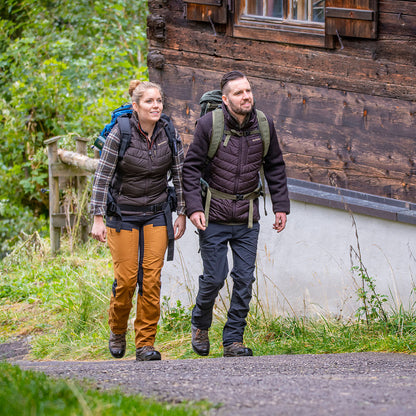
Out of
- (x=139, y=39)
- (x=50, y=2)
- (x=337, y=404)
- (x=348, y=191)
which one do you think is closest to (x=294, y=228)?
(x=348, y=191)

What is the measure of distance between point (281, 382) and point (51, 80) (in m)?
9.44

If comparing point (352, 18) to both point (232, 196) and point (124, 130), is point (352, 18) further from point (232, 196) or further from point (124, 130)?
point (124, 130)

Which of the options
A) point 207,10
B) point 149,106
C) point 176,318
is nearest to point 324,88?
point 207,10

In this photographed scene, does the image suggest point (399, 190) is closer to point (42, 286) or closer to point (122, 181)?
point (122, 181)

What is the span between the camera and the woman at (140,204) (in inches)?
206

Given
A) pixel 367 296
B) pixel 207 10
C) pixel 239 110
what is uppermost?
pixel 207 10

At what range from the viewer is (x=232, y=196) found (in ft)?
17.6

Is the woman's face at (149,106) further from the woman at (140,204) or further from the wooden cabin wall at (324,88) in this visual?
the wooden cabin wall at (324,88)

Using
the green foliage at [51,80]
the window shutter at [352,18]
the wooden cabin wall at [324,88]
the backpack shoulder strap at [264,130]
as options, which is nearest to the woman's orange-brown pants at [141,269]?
the backpack shoulder strap at [264,130]

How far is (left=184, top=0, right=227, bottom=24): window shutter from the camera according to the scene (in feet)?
25.6

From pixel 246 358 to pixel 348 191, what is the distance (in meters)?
2.31

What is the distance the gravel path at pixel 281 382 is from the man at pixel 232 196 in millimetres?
477

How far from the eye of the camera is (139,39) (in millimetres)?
15820

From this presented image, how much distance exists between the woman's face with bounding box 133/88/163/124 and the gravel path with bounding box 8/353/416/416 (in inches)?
67.2
